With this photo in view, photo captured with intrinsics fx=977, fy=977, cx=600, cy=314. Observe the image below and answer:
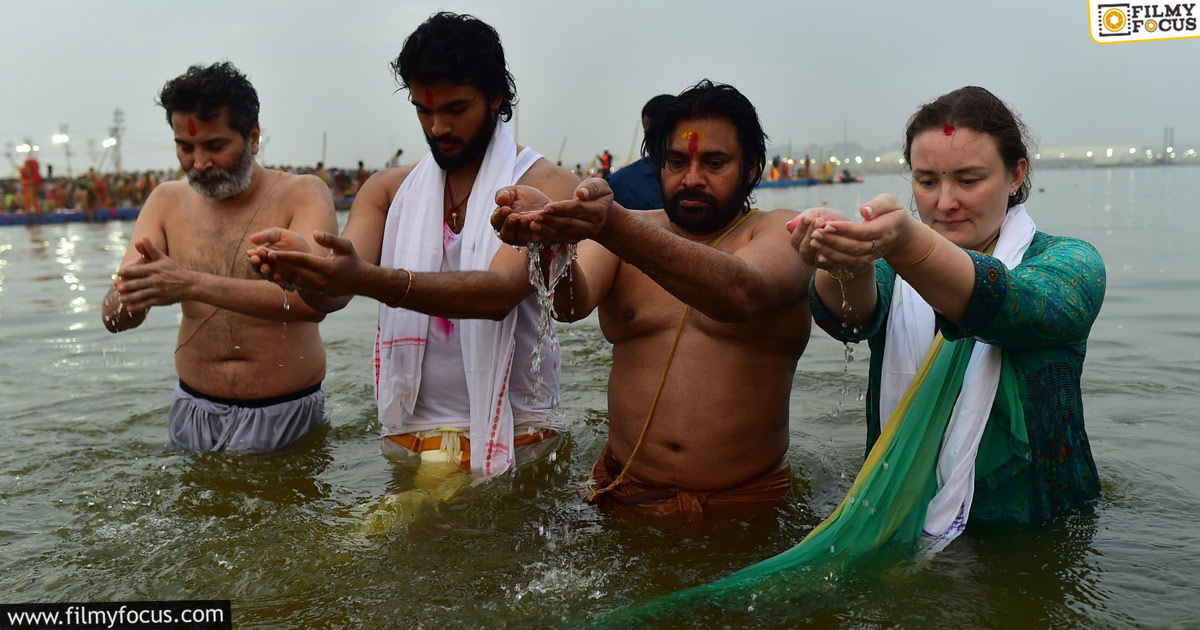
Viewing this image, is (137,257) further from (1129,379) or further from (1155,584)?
(1129,379)

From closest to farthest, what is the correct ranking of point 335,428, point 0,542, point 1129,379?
point 0,542
point 335,428
point 1129,379

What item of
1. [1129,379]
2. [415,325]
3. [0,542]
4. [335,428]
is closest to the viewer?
[0,542]

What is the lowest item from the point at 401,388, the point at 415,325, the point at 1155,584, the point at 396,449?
the point at 1155,584

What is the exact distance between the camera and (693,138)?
3.49m

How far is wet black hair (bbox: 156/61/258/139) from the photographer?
4484mm

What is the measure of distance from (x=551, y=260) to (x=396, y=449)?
1.61 metres

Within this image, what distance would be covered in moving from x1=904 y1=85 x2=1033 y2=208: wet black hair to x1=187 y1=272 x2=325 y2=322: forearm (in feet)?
8.61

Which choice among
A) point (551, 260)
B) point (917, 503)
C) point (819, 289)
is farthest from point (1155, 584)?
point (551, 260)

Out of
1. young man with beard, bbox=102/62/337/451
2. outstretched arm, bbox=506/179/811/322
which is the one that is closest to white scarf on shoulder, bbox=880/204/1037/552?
outstretched arm, bbox=506/179/811/322

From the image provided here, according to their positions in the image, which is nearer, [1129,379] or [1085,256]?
[1085,256]

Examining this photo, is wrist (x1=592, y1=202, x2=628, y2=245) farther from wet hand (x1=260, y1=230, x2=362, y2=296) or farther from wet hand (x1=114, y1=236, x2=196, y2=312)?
wet hand (x1=114, y1=236, x2=196, y2=312)

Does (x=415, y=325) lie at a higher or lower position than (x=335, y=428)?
higher

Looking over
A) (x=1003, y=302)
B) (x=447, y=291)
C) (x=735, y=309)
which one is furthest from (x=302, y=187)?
(x=1003, y=302)

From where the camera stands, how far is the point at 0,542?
12.8ft
